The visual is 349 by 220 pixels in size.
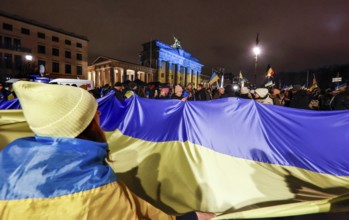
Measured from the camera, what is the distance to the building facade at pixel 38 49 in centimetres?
4422

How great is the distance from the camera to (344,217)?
2.04m

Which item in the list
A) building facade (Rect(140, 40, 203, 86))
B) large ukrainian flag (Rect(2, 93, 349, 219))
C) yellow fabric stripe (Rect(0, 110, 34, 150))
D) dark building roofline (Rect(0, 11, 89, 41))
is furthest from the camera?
building facade (Rect(140, 40, 203, 86))

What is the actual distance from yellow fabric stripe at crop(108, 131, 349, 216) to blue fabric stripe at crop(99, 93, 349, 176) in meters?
0.23

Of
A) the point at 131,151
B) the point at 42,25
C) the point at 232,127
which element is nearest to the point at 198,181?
the point at 232,127

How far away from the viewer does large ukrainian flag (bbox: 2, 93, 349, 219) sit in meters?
3.63

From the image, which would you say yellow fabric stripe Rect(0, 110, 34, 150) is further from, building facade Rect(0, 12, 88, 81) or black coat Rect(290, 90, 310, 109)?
building facade Rect(0, 12, 88, 81)

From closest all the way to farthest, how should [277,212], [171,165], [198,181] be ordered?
[277,212] < [198,181] < [171,165]

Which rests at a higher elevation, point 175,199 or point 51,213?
point 51,213

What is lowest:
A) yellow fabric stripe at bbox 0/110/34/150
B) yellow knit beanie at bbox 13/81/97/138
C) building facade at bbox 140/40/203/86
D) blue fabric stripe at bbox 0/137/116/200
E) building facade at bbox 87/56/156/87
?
yellow fabric stripe at bbox 0/110/34/150

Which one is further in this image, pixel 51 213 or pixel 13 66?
pixel 13 66

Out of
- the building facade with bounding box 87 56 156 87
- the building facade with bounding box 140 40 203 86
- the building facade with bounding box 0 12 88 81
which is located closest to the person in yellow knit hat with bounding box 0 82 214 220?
the building facade with bounding box 0 12 88 81

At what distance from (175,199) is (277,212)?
224 cm

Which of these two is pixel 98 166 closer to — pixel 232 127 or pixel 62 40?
pixel 232 127

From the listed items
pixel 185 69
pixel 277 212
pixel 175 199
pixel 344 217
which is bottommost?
pixel 175 199
